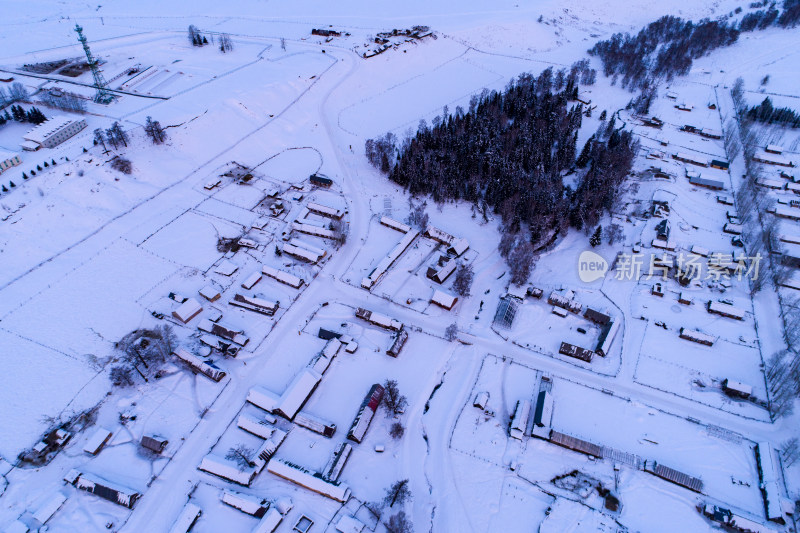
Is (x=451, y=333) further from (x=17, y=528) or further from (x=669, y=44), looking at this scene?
(x=669, y=44)

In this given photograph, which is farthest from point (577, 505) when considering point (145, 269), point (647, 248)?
point (145, 269)

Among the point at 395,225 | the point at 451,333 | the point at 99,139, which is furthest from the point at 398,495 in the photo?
the point at 99,139

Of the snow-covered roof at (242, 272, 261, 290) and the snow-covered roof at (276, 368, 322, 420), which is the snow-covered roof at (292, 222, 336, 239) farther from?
the snow-covered roof at (276, 368, 322, 420)

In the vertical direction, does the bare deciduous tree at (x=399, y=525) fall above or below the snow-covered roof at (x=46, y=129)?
below

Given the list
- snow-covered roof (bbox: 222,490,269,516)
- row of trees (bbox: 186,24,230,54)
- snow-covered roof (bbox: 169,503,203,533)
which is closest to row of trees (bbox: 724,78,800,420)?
snow-covered roof (bbox: 222,490,269,516)

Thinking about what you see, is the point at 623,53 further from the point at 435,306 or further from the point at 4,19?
the point at 4,19

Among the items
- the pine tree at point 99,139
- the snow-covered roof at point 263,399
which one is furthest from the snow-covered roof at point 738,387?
the pine tree at point 99,139

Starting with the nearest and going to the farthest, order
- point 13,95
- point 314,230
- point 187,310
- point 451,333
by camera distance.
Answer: point 451,333
point 187,310
point 314,230
point 13,95

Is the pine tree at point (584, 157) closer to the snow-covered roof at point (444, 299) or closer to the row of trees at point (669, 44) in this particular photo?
the row of trees at point (669, 44)

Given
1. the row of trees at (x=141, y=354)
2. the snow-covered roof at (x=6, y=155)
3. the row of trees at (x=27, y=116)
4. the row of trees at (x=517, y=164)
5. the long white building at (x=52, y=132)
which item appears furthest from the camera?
the row of trees at (x=27, y=116)
